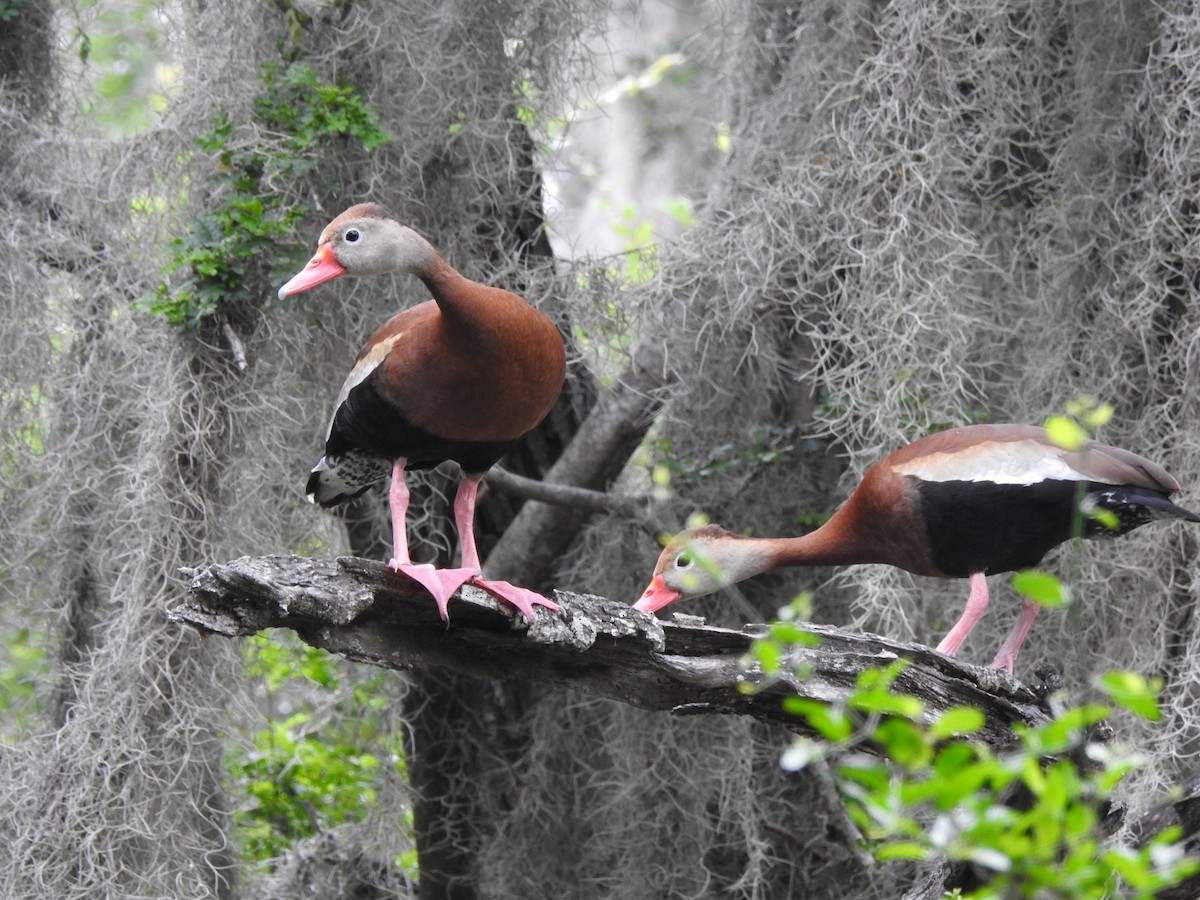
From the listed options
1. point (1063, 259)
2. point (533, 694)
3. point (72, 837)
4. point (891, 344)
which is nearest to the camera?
point (72, 837)

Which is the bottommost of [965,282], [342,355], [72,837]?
[72,837]

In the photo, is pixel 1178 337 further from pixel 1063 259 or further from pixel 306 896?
pixel 306 896

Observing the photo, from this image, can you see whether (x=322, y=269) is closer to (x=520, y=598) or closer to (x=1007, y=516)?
(x=520, y=598)

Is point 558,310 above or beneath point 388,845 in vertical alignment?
above

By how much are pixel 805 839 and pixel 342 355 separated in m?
1.79

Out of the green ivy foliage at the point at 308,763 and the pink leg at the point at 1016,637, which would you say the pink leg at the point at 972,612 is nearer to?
the pink leg at the point at 1016,637

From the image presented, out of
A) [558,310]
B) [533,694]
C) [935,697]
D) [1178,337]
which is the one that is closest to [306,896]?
[533,694]

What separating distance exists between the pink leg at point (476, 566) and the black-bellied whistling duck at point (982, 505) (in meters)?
0.40

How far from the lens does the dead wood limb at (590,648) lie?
1.84 m

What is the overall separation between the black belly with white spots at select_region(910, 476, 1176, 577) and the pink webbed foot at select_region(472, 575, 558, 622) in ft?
3.15

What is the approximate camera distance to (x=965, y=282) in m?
3.22

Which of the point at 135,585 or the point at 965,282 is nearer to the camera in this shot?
the point at 135,585

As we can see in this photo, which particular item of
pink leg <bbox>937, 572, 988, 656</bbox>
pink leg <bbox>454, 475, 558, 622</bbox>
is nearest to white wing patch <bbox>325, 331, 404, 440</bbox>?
pink leg <bbox>454, 475, 558, 622</bbox>

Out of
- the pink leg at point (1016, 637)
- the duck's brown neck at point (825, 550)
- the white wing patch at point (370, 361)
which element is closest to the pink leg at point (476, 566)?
the white wing patch at point (370, 361)
